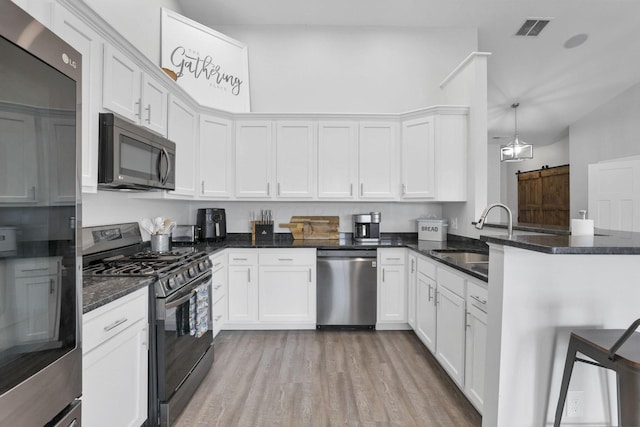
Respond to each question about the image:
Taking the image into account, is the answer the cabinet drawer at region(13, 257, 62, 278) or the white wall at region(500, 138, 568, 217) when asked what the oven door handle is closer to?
the cabinet drawer at region(13, 257, 62, 278)

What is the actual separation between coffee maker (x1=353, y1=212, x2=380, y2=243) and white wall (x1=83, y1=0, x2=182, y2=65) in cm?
253

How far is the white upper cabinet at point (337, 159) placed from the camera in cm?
387

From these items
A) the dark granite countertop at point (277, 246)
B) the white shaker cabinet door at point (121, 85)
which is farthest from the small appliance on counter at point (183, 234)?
the white shaker cabinet door at point (121, 85)

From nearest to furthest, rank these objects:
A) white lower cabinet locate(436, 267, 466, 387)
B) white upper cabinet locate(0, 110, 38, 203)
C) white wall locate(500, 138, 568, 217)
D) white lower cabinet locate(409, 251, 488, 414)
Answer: white upper cabinet locate(0, 110, 38, 203) < white lower cabinet locate(409, 251, 488, 414) < white lower cabinet locate(436, 267, 466, 387) < white wall locate(500, 138, 568, 217)

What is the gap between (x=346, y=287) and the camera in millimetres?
3531

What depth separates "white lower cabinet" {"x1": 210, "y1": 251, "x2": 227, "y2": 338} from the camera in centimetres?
315

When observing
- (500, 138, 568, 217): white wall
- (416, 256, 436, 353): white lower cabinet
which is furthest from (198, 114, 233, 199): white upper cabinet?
(500, 138, 568, 217): white wall

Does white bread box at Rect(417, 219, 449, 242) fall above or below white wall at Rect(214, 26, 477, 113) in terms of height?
below

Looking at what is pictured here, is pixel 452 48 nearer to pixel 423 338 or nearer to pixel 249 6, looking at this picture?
pixel 249 6

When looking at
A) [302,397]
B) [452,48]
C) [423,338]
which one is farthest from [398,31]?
[302,397]

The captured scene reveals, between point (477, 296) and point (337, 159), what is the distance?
2250 mm

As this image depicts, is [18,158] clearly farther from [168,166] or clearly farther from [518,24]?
[518,24]

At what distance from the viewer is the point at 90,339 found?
4.59ft

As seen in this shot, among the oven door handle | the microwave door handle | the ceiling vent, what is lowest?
the oven door handle
